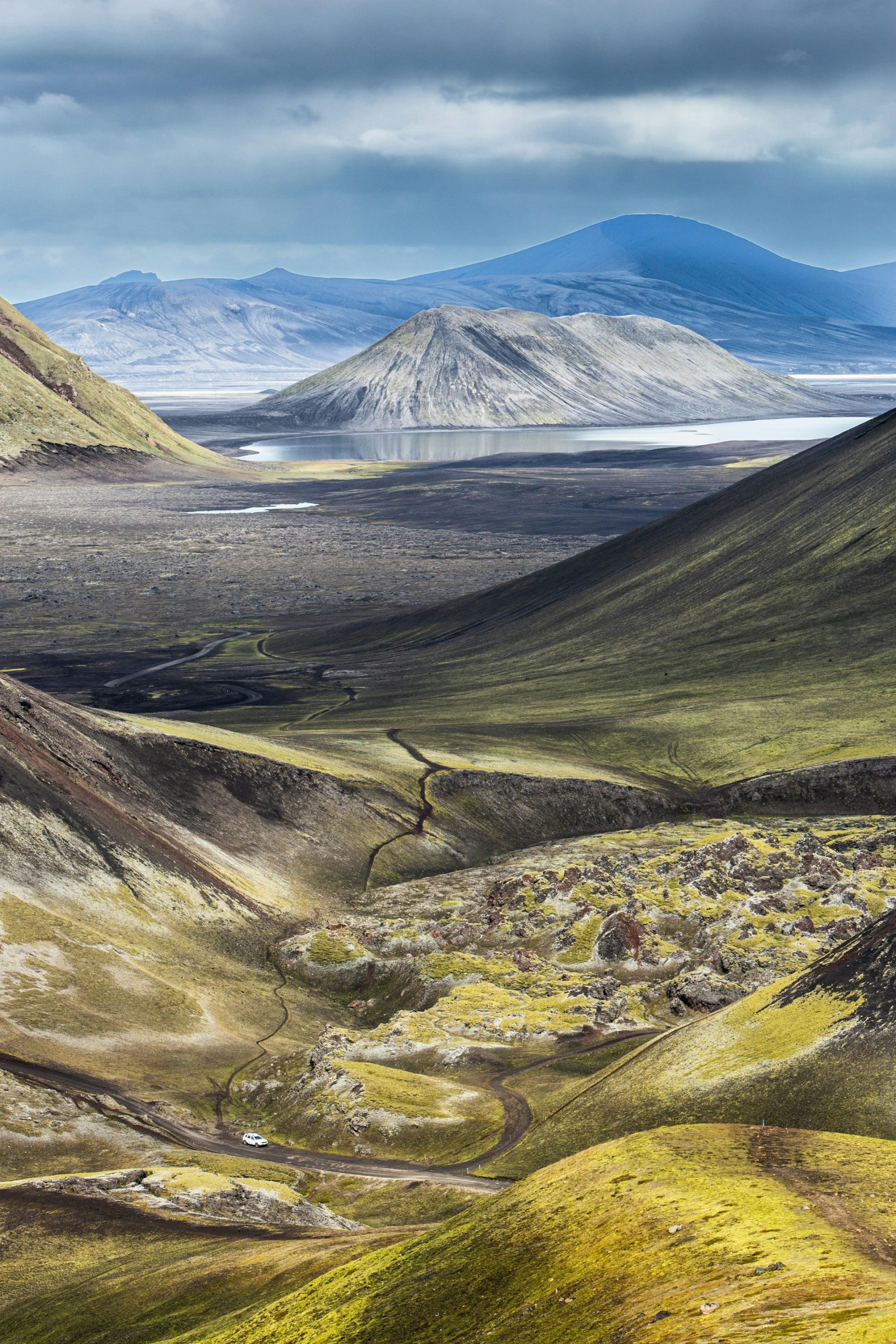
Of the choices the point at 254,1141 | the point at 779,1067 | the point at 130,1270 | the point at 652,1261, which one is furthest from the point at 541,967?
the point at 652,1261

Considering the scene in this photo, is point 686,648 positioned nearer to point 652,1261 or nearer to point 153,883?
point 153,883

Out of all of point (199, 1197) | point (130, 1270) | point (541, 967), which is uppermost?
point (130, 1270)

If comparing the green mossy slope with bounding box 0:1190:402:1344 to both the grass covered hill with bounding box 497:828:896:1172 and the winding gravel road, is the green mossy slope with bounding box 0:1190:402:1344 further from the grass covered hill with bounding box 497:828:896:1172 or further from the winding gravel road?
the grass covered hill with bounding box 497:828:896:1172

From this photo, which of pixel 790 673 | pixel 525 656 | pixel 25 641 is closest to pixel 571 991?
pixel 790 673

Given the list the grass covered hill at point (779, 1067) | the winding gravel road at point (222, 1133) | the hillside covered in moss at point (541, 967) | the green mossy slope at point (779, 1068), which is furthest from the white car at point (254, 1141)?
the grass covered hill at point (779, 1067)

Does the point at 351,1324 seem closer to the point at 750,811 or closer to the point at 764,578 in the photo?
the point at 750,811

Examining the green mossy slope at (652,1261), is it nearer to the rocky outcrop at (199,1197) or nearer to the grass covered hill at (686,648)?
the rocky outcrop at (199,1197)

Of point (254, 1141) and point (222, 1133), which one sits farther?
point (222, 1133)
